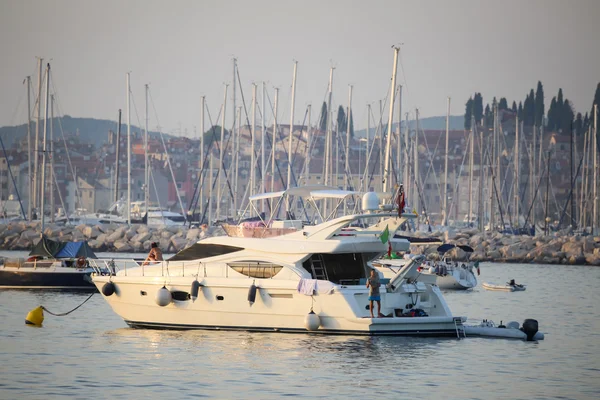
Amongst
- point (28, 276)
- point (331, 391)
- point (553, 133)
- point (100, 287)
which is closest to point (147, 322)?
point (100, 287)

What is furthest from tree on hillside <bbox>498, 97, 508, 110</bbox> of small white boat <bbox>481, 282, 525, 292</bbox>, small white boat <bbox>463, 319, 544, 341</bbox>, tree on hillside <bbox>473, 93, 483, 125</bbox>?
small white boat <bbox>463, 319, 544, 341</bbox>

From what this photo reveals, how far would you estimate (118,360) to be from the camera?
22.6 meters

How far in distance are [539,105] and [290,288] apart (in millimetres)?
140570

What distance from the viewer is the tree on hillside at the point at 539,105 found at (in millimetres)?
158250

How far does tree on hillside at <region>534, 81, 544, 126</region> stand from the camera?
6230 inches

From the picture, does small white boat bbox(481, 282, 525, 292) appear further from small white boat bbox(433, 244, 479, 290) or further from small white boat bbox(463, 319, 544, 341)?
small white boat bbox(463, 319, 544, 341)

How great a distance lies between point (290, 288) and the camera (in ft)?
83.0

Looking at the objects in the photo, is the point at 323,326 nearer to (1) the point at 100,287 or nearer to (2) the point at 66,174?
(1) the point at 100,287

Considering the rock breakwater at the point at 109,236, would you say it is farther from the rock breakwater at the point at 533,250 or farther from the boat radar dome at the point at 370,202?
the boat radar dome at the point at 370,202

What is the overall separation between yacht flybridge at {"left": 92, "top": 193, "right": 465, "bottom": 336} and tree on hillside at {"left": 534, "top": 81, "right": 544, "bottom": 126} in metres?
133

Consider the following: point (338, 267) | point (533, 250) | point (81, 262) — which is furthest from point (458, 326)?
point (533, 250)

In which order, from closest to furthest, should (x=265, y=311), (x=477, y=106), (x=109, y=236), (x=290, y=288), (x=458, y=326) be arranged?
(x=290, y=288), (x=265, y=311), (x=458, y=326), (x=109, y=236), (x=477, y=106)

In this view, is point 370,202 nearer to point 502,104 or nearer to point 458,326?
point 458,326

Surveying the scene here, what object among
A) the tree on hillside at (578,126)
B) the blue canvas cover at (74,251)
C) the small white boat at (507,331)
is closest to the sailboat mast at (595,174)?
the blue canvas cover at (74,251)
